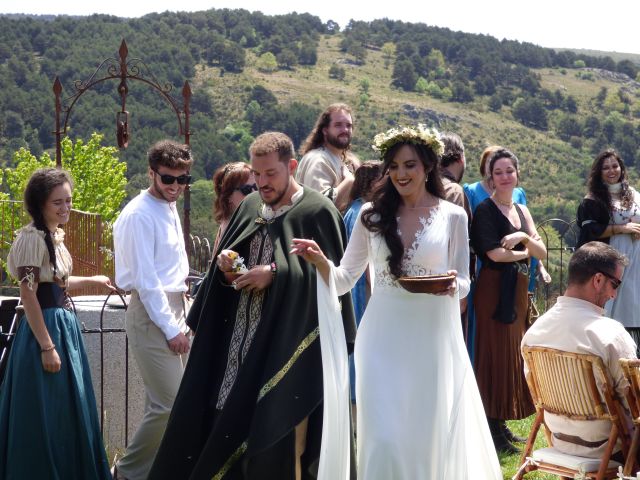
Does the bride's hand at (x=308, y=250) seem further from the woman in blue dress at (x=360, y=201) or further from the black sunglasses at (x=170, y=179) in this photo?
the woman in blue dress at (x=360, y=201)

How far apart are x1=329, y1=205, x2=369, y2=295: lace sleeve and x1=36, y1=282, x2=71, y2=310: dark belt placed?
66.1 inches

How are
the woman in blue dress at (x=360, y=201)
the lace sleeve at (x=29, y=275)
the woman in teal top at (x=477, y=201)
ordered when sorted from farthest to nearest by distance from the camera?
1. the woman in teal top at (x=477, y=201)
2. the woman in blue dress at (x=360, y=201)
3. the lace sleeve at (x=29, y=275)

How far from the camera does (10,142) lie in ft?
189

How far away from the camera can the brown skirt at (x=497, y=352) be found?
7680 mm

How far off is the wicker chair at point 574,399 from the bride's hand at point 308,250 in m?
1.37

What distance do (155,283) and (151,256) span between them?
0.17 meters

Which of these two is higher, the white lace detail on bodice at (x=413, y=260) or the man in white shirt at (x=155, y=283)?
the white lace detail on bodice at (x=413, y=260)

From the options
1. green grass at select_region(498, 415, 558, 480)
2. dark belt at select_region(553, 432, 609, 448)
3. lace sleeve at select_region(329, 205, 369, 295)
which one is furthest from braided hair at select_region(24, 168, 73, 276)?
green grass at select_region(498, 415, 558, 480)

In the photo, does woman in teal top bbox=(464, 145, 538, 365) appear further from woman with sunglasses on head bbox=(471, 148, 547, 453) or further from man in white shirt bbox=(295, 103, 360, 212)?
man in white shirt bbox=(295, 103, 360, 212)

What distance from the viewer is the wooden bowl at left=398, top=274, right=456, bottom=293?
5.27 m

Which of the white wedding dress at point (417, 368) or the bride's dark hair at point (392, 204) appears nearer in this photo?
the white wedding dress at point (417, 368)

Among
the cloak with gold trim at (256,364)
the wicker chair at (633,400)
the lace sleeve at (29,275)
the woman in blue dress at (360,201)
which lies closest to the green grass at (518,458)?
the woman in blue dress at (360,201)

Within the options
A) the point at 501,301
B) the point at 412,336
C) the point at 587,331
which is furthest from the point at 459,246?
the point at 501,301

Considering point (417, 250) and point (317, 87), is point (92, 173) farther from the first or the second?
point (317, 87)
